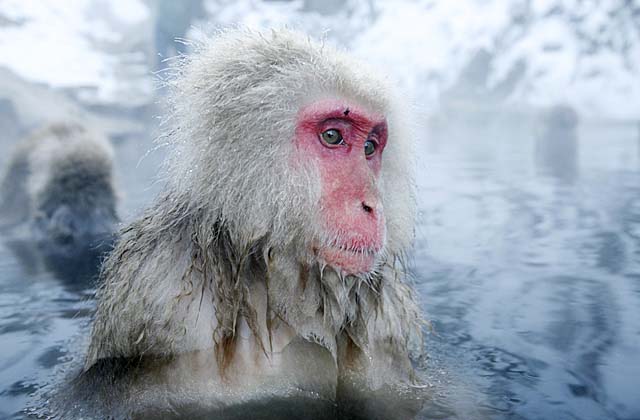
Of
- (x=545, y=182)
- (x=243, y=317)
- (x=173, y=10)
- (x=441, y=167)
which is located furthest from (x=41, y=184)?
(x=173, y=10)

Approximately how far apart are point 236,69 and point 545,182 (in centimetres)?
607

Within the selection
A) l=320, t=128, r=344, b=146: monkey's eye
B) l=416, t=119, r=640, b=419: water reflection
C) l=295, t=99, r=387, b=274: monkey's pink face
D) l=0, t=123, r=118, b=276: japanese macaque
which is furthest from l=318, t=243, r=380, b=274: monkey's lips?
l=0, t=123, r=118, b=276: japanese macaque

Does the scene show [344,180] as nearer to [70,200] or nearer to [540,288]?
[540,288]

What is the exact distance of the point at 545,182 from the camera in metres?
7.50

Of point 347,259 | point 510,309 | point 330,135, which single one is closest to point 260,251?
point 347,259

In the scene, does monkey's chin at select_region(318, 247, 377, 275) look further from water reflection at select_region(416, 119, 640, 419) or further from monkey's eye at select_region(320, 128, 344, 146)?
water reflection at select_region(416, 119, 640, 419)

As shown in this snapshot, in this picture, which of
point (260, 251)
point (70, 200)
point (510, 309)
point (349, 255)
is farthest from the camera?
point (70, 200)

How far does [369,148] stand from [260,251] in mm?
486

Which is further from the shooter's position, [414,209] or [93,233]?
[93,233]

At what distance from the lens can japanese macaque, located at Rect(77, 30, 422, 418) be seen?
6.55ft

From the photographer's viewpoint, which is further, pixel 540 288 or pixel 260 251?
pixel 540 288

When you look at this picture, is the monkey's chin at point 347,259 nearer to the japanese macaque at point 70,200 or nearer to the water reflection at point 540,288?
the water reflection at point 540,288

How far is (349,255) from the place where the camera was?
1.96 meters

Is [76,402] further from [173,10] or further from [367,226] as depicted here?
[173,10]
